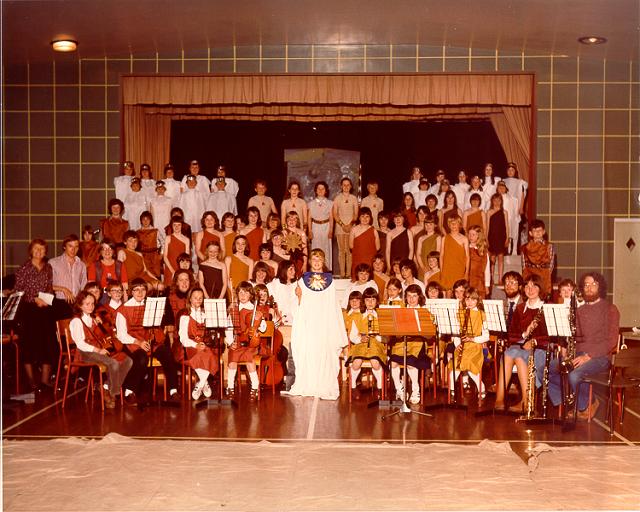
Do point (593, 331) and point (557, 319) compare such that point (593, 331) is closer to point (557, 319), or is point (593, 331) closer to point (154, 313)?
point (557, 319)

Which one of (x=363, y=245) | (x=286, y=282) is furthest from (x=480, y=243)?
(x=286, y=282)

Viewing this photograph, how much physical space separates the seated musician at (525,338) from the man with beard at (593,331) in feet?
1.15

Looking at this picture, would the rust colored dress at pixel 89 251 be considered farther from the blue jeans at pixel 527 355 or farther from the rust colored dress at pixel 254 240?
the blue jeans at pixel 527 355

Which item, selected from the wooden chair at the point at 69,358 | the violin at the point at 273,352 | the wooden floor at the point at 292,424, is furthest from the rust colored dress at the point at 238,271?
the wooden chair at the point at 69,358

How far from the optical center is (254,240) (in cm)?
1154

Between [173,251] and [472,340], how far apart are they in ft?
14.6

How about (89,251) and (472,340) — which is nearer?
(472,340)

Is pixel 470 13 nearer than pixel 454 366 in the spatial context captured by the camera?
No

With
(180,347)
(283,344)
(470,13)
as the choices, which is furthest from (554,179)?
(180,347)

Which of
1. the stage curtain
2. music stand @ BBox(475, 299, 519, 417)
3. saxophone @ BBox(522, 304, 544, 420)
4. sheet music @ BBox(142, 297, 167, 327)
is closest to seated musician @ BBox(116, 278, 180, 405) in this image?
sheet music @ BBox(142, 297, 167, 327)

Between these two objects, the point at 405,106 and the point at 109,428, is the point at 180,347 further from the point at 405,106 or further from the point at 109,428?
the point at 405,106

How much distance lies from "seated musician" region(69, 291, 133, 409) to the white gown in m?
1.71

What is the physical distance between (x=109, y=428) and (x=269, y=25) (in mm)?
6184

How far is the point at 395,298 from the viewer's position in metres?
9.30
